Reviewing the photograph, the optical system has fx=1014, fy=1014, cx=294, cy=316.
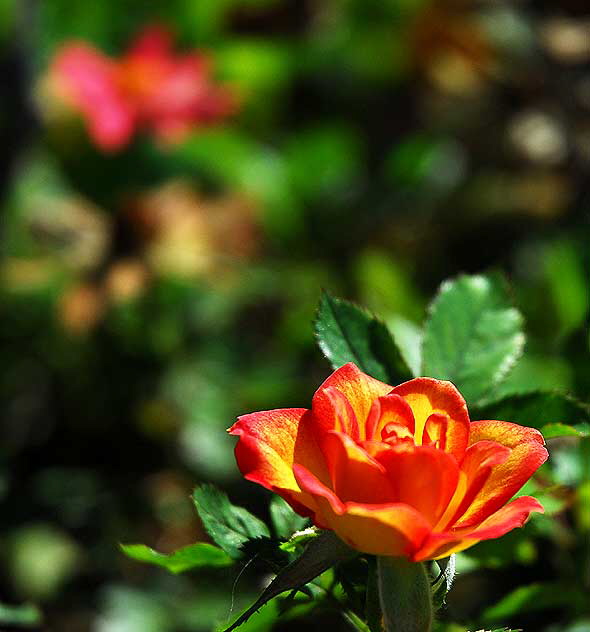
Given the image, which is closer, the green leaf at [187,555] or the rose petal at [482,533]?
the rose petal at [482,533]

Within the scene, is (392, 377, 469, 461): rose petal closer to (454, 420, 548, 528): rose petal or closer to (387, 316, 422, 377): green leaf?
(454, 420, 548, 528): rose petal

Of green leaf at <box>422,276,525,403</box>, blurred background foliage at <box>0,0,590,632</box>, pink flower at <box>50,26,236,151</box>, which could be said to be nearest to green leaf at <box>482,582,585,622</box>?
green leaf at <box>422,276,525,403</box>

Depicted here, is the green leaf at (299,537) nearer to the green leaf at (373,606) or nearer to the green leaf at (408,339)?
the green leaf at (373,606)

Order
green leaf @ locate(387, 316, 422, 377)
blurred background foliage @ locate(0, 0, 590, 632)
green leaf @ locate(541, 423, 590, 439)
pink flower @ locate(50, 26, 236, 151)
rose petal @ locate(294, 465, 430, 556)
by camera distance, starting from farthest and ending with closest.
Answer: pink flower @ locate(50, 26, 236, 151) → blurred background foliage @ locate(0, 0, 590, 632) → green leaf @ locate(387, 316, 422, 377) → green leaf @ locate(541, 423, 590, 439) → rose petal @ locate(294, 465, 430, 556)

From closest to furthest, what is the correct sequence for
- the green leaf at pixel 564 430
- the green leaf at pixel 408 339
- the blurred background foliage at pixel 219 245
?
the green leaf at pixel 564 430 → the green leaf at pixel 408 339 → the blurred background foliage at pixel 219 245

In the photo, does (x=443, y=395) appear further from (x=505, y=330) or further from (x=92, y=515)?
(x=92, y=515)

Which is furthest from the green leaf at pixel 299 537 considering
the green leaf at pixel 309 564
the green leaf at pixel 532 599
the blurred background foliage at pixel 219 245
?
the blurred background foliage at pixel 219 245
